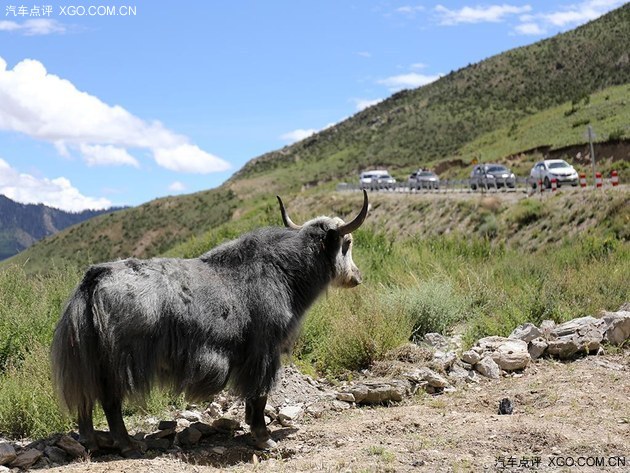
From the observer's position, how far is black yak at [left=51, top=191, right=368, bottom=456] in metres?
7.18

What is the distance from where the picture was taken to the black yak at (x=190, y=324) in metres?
7.18

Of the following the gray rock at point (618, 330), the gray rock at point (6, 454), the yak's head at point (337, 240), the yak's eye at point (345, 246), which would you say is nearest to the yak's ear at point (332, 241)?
the yak's head at point (337, 240)

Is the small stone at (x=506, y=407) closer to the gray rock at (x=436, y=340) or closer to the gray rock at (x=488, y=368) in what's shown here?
the gray rock at (x=488, y=368)

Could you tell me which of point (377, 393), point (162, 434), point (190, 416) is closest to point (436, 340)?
point (377, 393)

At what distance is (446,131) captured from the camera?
321 feet

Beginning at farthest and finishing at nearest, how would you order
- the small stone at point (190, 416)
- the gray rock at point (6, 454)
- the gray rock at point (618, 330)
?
the gray rock at point (618, 330) < the small stone at point (190, 416) < the gray rock at point (6, 454)

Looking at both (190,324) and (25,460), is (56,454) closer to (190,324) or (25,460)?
(25,460)

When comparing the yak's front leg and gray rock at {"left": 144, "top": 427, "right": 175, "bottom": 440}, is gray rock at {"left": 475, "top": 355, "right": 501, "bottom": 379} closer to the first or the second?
the yak's front leg

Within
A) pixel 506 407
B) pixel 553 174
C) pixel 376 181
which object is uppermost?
pixel 376 181

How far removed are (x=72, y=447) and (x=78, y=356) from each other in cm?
97

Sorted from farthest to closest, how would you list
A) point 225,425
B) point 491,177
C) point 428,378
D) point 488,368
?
point 491,177 → point 488,368 → point 428,378 → point 225,425

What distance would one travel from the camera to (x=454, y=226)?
36219 mm

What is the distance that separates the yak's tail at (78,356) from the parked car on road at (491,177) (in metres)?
35.7

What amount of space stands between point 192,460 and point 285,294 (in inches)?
79.8
